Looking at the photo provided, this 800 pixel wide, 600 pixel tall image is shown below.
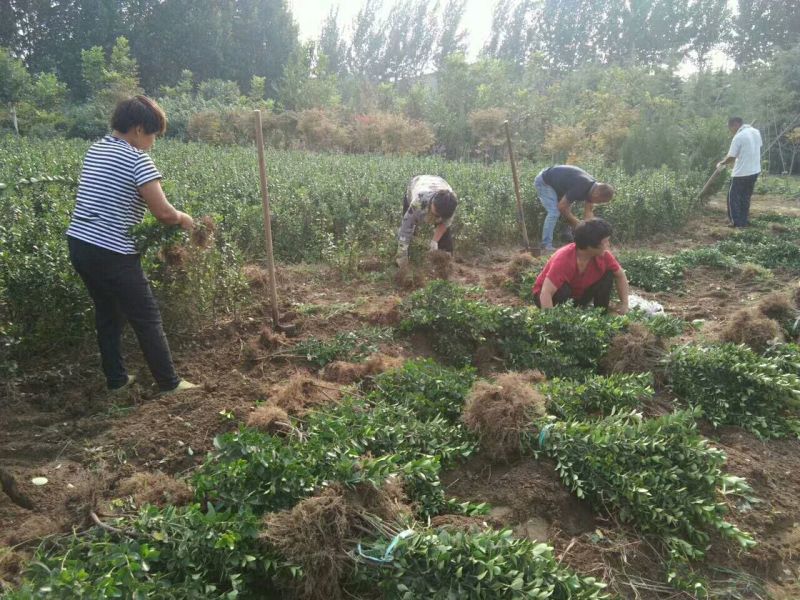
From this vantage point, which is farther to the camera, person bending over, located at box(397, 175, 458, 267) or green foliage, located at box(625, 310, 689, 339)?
person bending over, located at box(397, 175, 458, 267)

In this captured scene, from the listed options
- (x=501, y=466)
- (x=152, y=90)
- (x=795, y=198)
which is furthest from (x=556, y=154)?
(x=152, y=90)

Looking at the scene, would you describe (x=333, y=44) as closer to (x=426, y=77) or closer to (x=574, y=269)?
(x=426, y=77)

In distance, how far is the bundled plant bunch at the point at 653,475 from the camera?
8.25 ft

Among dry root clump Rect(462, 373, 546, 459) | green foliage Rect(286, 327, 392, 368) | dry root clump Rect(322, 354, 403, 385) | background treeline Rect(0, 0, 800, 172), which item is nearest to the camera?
dry root clump Rect(462, 373, 546, 459)

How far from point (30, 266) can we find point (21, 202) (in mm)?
1676

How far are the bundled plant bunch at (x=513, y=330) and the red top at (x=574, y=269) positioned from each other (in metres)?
0.32

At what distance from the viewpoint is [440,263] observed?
19.7 feet

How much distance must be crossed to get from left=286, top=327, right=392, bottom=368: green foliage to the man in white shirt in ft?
27.0

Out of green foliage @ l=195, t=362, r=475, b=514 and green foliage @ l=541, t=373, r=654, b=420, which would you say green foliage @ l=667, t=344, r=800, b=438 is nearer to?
green foliage @ l=541, t=373, r=654, b=420

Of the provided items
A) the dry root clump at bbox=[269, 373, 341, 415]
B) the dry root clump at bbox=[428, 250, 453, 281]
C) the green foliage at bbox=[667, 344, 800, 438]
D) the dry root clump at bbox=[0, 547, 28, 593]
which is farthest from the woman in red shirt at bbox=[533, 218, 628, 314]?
the dry root clump at bbox=[0, 547, 28, 593]

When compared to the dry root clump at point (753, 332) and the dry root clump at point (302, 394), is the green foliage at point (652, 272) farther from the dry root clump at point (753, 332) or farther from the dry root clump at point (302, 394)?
the dry root clump at point (302, 394)

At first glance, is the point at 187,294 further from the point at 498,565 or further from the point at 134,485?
the point at 498,565

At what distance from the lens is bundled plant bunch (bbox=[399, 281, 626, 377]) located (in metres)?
4.00

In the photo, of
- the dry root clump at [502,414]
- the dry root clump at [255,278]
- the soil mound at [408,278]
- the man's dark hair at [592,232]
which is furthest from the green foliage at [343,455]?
the soil mound at [408,278]
